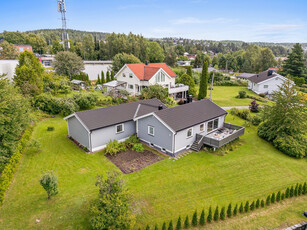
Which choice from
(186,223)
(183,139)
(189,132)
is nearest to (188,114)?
(189,132)

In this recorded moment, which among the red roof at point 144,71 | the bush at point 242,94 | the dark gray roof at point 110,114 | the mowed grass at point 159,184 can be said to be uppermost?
the red roof at point 144,71

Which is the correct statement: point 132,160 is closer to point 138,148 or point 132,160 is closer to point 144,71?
point 138,148

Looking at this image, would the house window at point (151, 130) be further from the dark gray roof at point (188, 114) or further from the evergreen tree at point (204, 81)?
the evergreen tree at point (204, 81)

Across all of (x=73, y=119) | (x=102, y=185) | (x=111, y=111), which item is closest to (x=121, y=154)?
(x=111, y=111)

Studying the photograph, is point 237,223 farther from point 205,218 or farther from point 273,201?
point 273,201

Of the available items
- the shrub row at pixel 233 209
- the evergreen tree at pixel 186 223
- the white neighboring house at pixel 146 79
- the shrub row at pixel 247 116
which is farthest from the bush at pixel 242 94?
the evergreen tree at pixel 186 223

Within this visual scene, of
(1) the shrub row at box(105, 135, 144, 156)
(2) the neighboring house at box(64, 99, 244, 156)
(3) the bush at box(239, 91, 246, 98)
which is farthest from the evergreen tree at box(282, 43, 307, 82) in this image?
(1) the shrub row at box(105, 135, 144, 156)

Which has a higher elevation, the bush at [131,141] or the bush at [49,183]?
the bush at [49,183]
